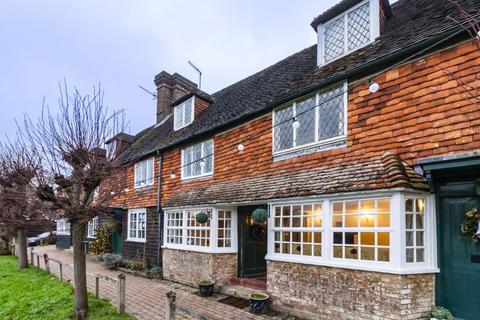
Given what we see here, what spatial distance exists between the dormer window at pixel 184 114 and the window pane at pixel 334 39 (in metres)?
7.23

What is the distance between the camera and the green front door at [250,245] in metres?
10.8

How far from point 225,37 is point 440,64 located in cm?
11793

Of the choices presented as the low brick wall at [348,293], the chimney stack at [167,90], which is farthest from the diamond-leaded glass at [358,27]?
the chimney stack at [167,90]

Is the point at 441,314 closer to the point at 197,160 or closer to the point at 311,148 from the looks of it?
the point at 311,148

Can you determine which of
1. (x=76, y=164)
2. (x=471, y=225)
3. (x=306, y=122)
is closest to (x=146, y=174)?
(x=76, y=164)

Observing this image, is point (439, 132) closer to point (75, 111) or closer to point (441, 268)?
point (441, 268)

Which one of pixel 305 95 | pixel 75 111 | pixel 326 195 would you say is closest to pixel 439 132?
pixel 326 195

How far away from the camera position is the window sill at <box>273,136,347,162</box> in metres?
Answer: 7.77

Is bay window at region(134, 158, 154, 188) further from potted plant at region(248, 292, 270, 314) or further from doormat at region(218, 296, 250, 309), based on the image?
potted plant at region(248, 292, 270, 314)

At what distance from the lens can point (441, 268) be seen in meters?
6.06

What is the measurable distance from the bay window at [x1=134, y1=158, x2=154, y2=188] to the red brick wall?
870 centimetres

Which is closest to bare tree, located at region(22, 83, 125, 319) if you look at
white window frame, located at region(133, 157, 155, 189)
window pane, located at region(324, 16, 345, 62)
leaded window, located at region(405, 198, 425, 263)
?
window pane, located at region(324, 16, 345, 62)

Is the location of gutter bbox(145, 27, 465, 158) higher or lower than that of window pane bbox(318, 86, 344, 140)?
higher

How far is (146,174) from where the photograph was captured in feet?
52.8
